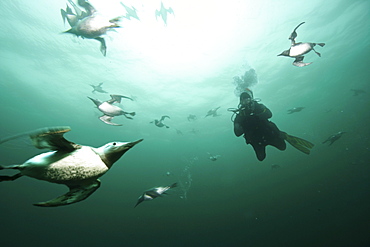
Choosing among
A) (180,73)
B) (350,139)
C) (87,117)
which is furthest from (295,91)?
(87,117)

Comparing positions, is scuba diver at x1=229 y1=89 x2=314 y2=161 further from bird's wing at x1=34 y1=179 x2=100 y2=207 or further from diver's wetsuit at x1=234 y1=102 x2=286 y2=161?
bird's wing at x1=34 y1=179 x2=100 y2=207

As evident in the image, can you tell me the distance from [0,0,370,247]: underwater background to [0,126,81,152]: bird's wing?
9.70 m

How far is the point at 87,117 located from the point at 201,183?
90.5 ft

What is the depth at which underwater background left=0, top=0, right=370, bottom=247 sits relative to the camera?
Result: 44.9 feet

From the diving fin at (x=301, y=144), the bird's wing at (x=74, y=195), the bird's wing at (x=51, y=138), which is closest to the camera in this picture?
the bird's wing at (x=51, y=138)

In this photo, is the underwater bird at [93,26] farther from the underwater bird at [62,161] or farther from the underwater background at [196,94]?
the underwater background at [196,94]

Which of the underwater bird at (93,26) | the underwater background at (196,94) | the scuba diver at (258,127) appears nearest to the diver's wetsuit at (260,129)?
the scuba diver at (258,127)

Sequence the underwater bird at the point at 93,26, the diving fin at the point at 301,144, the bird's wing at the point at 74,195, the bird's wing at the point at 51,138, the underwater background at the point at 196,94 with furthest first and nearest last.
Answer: the underwater background at the point at 196,94 < the diving fin at the point at 301,144 < the underwater bird at the point at 93,26 < the bird's wing at the point at 74,195 < the bird's wing at the point at 51,138

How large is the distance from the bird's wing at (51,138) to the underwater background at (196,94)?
9697 millimetres

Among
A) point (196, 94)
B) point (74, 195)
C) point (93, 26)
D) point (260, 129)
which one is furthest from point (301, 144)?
point (196, 94)

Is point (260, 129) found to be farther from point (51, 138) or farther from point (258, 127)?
point (51, 138)

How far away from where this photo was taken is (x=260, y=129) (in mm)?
4809

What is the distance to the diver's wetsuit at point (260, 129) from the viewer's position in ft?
15.5

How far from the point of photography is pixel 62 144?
2.64ft
